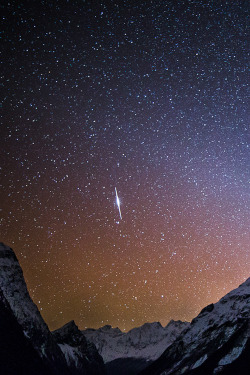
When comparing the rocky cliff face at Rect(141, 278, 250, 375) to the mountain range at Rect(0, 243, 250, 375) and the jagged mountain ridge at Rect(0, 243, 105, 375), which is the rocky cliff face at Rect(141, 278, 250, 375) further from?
the jagged mountain ridge at Rect(0, 243, 105, 375)

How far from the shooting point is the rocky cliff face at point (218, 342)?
52000 mm

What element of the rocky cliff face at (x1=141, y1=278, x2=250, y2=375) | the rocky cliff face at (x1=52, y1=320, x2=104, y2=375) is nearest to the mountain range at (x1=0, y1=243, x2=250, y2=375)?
the rocky cliff face at (x1=141, y1=278, x2=250, y2=375)

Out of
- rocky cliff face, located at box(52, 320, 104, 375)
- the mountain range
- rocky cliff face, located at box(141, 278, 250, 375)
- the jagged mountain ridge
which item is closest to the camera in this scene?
rocky cliff face, located at box(141, 278, 250, 375)

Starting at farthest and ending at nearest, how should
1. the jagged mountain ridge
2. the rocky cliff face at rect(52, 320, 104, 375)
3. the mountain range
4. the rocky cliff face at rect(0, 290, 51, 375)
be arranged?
the rocky cliff face at rect(52, 320, 104, 375)
the jagged mountain ridge
the rocky cliff face at rect(0, 290, 51, 375)
the mountain range

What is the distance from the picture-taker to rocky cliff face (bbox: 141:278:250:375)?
52.0 meters

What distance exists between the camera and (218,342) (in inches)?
2498

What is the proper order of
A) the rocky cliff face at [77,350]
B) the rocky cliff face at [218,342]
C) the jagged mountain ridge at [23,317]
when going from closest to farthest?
the rocky cliff face at [218,342] → the jagged mountain ridge at [23,317] → the rocky cliff face at [77,350]

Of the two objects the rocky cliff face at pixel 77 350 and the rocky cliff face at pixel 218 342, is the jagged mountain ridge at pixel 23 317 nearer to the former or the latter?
the rocky cliff face at pixel 77 350

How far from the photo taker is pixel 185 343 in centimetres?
7825

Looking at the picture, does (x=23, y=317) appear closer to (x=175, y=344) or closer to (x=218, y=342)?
(x=175, y=344)

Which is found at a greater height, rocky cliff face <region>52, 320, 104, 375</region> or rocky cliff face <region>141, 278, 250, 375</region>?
rocky cliff face <region>52, 320, 104, 375</region>

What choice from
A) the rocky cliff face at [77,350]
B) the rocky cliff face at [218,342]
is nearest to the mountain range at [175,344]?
the rocky cliff face at [218,342]

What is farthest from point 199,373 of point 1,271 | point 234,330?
point 1,271

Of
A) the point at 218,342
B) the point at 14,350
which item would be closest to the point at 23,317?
the point at 14,350
